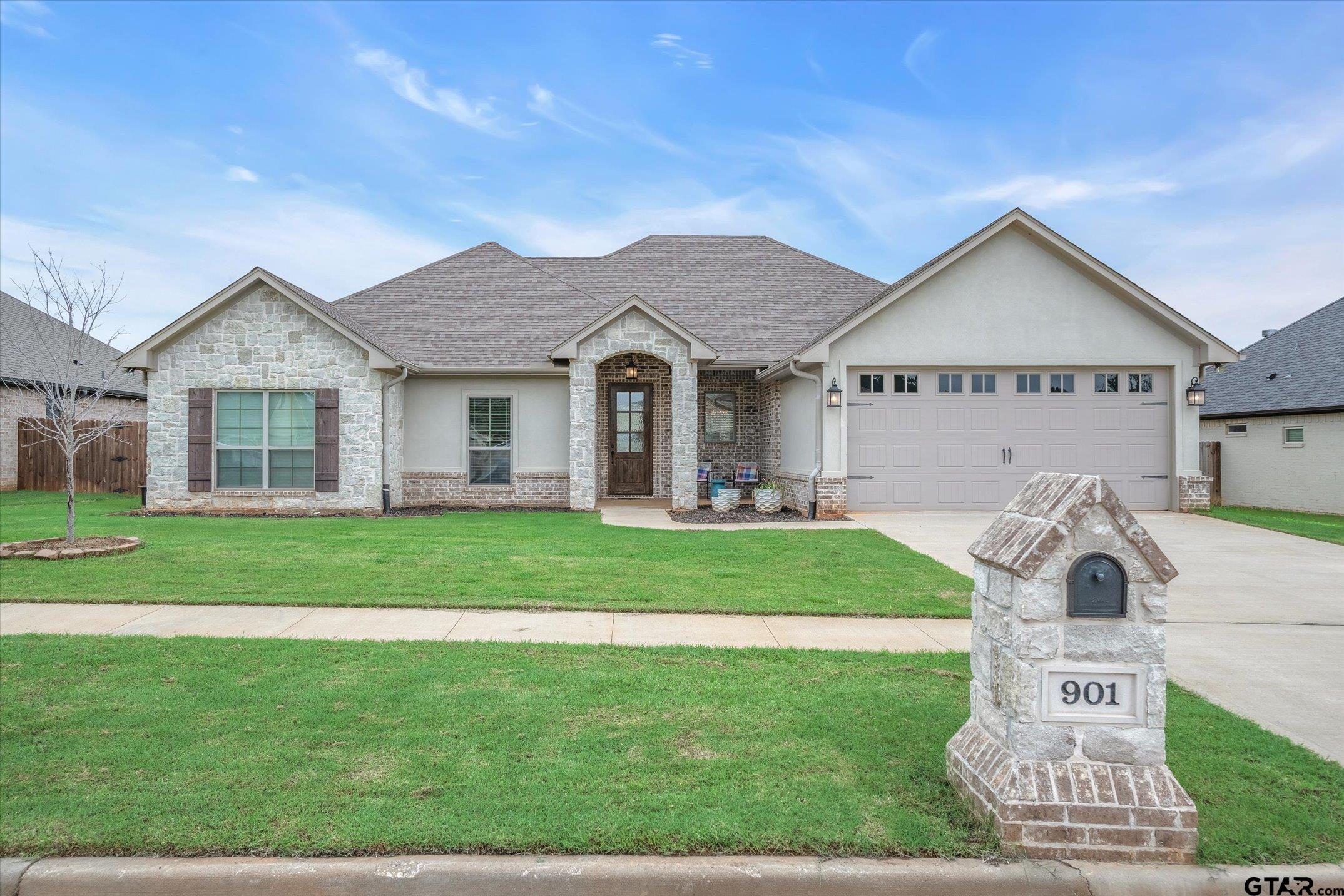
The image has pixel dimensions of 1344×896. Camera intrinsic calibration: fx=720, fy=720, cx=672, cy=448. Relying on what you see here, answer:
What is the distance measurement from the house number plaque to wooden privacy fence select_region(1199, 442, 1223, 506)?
62.8 ft

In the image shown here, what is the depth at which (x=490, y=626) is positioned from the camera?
6.08 metres

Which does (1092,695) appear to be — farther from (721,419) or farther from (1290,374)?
(1290,374)

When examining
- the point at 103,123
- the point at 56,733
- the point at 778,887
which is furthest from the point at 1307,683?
the point at 103,123

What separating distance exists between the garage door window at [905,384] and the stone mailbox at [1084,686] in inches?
469

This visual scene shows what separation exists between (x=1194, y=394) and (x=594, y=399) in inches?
467

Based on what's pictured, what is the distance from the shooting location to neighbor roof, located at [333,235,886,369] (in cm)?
1620

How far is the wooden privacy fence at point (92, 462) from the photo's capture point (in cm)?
1961

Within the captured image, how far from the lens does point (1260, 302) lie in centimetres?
2441

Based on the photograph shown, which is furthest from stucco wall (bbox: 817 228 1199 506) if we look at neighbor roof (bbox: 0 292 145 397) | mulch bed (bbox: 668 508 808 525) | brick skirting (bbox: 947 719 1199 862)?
neighbor roof (bbox: 0 292 145 397)

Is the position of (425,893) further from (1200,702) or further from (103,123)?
(103,123)


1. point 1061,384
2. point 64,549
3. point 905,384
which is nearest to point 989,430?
point 1061,384

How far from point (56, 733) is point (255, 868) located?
2.04 m

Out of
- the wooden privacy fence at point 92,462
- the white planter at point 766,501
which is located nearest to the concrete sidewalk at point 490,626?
the white planter at point 766,501

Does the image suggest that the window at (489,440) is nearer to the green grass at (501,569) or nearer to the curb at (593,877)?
the green grass at (501,569)
